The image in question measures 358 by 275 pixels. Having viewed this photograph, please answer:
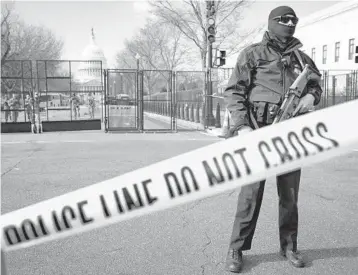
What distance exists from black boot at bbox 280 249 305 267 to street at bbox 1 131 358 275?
0.18 feet

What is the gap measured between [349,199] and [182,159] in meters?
4.37

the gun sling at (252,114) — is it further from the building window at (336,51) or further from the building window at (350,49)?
the building window at (336,51)

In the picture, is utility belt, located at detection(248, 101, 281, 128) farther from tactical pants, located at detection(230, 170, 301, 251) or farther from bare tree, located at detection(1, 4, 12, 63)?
bare tree, located at detection(1, 4, 12, 63)

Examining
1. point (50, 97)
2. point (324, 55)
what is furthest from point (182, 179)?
point (324, 55)

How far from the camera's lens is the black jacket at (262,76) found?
9.61ft

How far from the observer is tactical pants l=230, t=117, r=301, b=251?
3.01 meters

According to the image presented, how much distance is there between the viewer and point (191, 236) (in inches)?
153

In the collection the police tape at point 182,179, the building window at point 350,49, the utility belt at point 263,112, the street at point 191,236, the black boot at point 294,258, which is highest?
the building window at point 350,49

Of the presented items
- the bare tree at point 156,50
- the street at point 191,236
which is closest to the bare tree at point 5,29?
the bare tree at point 156,50

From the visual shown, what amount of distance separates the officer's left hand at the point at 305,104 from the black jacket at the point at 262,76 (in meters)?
0.05

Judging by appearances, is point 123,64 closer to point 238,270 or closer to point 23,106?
point 23,106

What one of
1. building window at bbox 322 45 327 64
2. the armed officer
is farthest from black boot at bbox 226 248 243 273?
building window at bbox 322 45 327 64

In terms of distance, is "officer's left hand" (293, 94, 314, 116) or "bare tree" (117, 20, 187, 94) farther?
"bare tree" (117, 20, 187, 94)

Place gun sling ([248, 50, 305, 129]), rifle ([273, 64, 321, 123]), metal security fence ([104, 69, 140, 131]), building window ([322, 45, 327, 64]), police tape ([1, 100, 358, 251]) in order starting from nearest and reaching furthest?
police tape ([1, 100, 358, 251]) < rifle ([273, 64, 321, 123]) < gun sling ([248, 50, 305, 129]) < metal security fence ([104, 69, 140, 131]) < building window ([322, 45, 327, 64])
